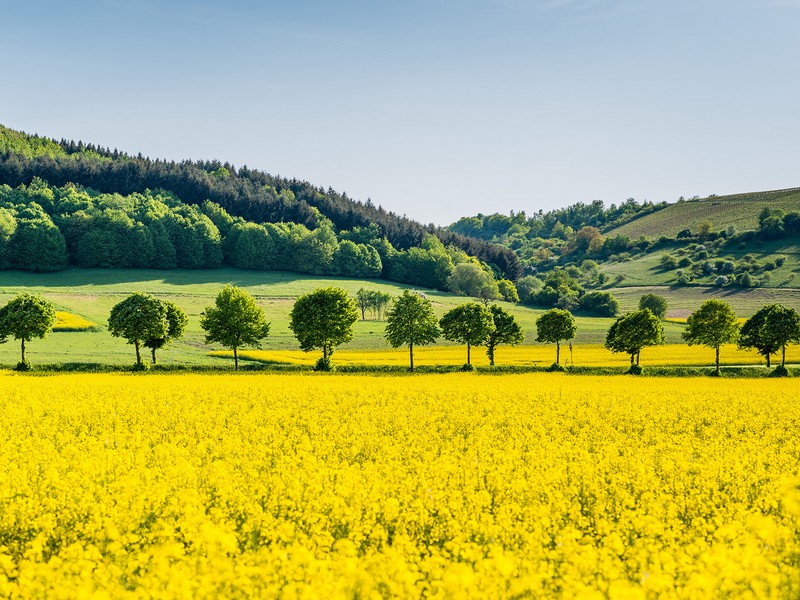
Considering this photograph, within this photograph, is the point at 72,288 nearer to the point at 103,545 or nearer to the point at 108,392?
the point at 108,392

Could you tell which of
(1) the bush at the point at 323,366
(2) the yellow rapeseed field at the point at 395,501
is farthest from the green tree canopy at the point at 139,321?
(2) the yellow rapeseed field at the point at 395,501

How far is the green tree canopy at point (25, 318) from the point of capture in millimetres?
47000

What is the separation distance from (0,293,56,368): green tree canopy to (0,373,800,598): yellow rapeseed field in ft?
87.8

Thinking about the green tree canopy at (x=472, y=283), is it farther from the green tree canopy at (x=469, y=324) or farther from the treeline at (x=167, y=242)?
the green tree canopy at (x=469, y=324)

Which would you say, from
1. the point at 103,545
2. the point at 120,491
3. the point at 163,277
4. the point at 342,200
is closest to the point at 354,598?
the point at 103,545

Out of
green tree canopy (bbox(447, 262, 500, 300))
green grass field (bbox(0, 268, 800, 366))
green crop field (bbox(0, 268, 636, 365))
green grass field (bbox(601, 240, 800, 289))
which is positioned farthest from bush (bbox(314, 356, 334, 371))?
green grass field (bbox(601, 240, 800, 289))

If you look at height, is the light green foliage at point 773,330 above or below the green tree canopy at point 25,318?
below

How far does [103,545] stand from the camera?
10531 millimetres

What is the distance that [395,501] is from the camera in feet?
36.1

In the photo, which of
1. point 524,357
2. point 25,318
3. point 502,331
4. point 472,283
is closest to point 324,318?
point 502,331

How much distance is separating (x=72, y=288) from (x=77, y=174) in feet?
244

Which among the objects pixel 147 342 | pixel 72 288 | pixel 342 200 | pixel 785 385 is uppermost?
pixel 342 200

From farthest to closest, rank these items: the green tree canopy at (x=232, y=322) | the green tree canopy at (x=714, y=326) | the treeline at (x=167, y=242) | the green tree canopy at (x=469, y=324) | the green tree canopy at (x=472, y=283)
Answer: the green tree canopy at (x=472, y=283)
the treeline at (x=167, y=242)
the green tree canopy at (x=469, y=324)
the green tree canopy at (x=714, y=326)
the green tree canopy at (x=232, y=322)

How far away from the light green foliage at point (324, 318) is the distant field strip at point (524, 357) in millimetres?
3317
